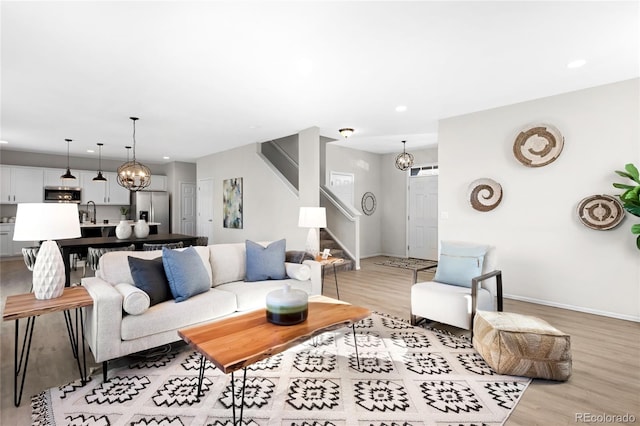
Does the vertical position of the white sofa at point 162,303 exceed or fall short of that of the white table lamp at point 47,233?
it falls short

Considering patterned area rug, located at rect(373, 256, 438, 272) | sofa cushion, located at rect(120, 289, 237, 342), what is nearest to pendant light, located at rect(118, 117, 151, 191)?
sofa cushion, located at rect(120, 289, 237, 342)

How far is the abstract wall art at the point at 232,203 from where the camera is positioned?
771cm

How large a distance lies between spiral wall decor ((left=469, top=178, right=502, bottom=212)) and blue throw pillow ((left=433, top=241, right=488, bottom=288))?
148 centimetres

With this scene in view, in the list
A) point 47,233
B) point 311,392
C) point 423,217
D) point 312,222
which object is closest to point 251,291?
point 311,392

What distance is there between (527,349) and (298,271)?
2182 mm

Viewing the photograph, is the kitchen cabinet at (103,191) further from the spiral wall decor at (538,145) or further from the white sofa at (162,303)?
the spiral wall decor at (538,145)

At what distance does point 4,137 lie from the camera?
659 cm

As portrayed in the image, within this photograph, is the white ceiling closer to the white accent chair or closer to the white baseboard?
the white accent chair

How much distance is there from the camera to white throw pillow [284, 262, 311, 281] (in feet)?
11.8

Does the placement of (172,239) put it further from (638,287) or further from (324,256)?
(638,287)

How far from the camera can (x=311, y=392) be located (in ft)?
7.12

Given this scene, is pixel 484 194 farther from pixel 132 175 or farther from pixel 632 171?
pixel 132 175

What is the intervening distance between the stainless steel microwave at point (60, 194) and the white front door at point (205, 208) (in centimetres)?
320

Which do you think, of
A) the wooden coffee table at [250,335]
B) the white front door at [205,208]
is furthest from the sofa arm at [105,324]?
the white front door at [205,208]
